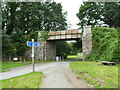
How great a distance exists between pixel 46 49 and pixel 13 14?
37.3 ft

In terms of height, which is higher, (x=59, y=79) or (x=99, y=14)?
(x=99, y=14)

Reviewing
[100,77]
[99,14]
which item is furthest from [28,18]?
[100,77]

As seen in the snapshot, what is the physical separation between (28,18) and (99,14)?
16.4 m

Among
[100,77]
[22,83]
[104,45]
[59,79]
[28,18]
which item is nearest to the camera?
[22,83]

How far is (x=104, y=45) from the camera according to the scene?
1280 centimetres

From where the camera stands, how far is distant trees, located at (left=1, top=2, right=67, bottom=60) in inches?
749

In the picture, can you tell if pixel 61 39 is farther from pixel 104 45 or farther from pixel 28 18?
pixel 28 18

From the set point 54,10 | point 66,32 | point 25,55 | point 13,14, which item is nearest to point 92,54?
point 66,32

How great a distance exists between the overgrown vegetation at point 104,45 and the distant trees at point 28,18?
1040 cm

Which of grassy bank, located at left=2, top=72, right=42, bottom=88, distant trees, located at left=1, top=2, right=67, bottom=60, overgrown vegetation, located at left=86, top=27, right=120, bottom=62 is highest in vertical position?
distant trees, located at left=1, top=2, right=67, bottom=60

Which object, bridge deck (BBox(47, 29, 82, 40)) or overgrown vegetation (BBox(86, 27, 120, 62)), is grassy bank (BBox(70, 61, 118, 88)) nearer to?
overgrown vegetation (BBox(86, 27, 120, 62))

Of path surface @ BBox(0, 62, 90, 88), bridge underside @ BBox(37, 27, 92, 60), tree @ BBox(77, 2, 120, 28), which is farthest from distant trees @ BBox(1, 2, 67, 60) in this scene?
path surface @ BBox(0, 62, 90, 88)

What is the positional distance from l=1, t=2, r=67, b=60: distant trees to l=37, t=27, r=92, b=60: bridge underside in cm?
269

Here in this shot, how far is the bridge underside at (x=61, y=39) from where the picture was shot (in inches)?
571
